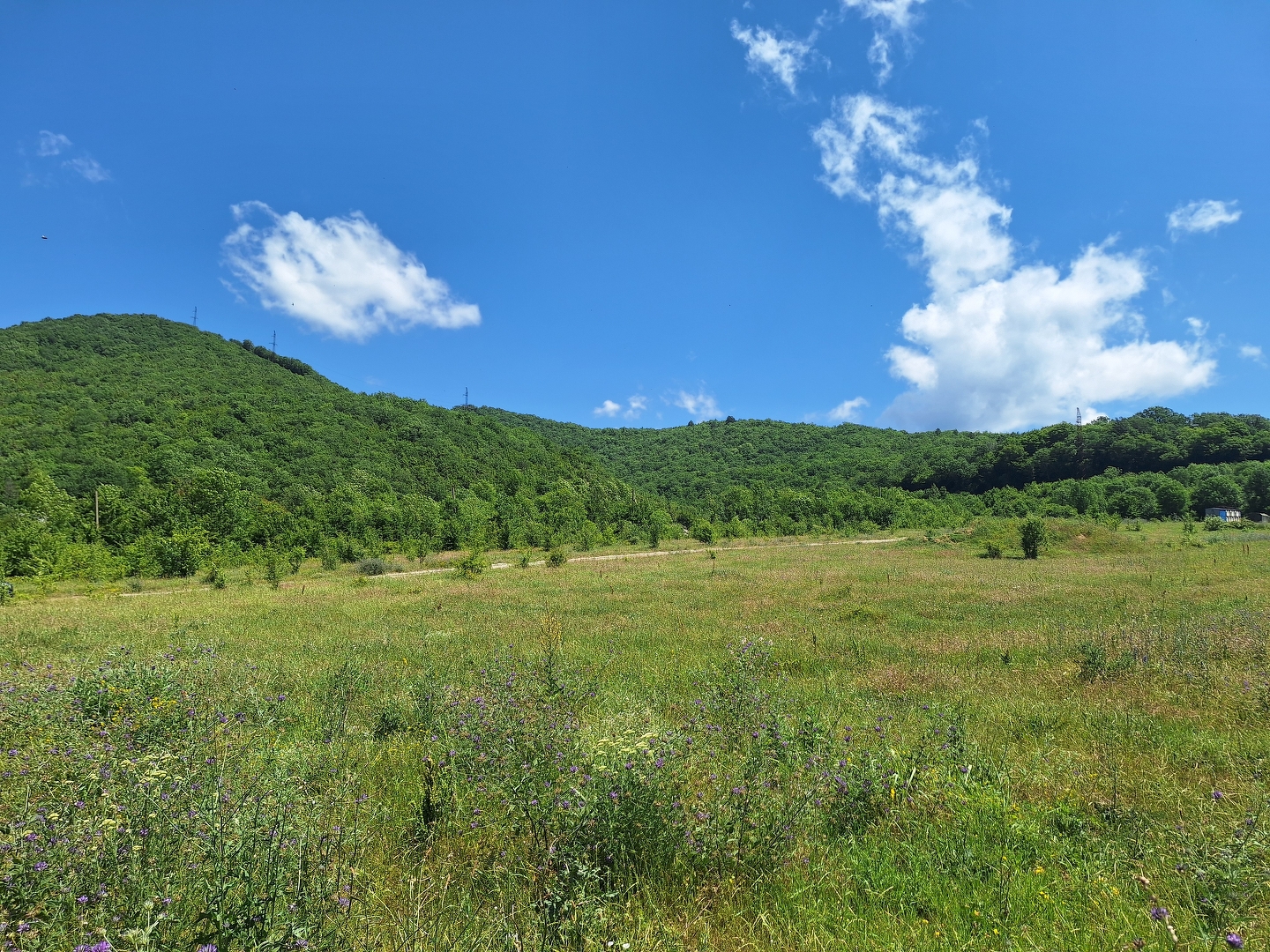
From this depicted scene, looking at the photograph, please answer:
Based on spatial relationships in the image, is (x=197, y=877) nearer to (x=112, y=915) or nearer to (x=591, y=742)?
(x=112, y=915)

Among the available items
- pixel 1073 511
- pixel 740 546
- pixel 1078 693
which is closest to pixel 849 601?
pixel 1078 693

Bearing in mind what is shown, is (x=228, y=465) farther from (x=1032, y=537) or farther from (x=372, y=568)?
(x=1032, y=537)

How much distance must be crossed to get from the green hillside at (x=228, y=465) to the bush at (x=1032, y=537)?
122ft

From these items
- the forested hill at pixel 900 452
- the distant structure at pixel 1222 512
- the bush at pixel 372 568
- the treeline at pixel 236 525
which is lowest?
the distant structure at pixel 1222 512

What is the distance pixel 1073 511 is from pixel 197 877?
9019cm

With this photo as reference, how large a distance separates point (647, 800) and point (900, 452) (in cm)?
12978

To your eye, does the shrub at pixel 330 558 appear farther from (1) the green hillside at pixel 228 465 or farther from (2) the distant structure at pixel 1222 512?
(2) the distant structure at pixel 1222 512

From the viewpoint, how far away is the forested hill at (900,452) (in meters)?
90.5

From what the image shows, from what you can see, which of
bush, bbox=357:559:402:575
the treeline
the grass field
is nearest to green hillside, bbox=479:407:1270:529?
the treeline

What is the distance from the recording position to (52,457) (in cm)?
5619

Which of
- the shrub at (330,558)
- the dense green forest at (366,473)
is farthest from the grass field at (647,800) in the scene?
the dense green forest at (366,473)

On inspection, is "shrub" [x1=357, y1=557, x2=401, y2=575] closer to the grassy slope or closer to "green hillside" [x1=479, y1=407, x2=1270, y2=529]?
the grassy slope

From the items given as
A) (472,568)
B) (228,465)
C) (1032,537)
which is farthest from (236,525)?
(1032,537)

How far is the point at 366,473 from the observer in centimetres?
7694
